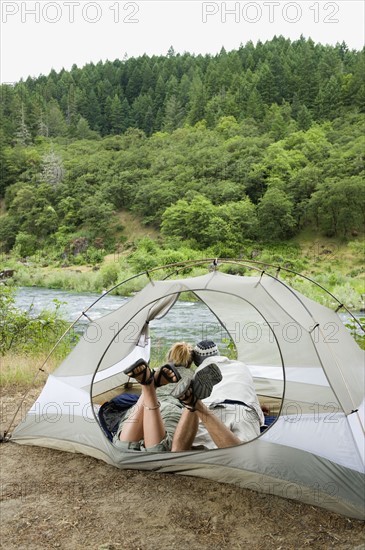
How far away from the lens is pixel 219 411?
3477 millimetres

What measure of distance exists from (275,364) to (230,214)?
97.3ft

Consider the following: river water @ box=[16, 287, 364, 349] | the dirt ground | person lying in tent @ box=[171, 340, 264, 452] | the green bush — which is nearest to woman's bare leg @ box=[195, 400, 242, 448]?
person lying in tent @ box=[171, 340, 264, 452]

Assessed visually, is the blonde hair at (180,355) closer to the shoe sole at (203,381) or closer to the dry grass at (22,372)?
the shoe sole at (203,381)

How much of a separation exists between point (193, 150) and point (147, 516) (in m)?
42.9

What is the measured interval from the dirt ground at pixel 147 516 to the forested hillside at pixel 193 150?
98.0ft

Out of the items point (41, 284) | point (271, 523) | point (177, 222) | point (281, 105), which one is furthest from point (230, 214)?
point (271, 523)

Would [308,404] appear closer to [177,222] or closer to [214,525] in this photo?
[214,525]

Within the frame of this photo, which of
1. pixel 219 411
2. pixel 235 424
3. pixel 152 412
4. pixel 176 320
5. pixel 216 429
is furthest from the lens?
pixel 176 320

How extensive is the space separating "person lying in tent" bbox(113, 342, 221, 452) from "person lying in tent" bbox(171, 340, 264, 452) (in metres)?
0.07

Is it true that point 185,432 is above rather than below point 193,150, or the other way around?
below

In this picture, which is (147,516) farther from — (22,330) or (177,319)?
(177,319)

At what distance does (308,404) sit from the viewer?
2.92 m

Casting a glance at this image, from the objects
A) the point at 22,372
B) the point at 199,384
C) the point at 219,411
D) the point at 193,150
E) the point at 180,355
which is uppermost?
the point at 193,150

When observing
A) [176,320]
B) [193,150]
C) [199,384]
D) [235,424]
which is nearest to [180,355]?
[235,424]
